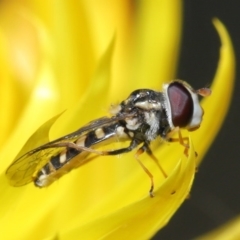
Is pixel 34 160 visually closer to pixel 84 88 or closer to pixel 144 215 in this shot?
pixel 144 215

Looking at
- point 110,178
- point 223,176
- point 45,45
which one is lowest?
point 223,176

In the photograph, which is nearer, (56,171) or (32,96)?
(56,171)

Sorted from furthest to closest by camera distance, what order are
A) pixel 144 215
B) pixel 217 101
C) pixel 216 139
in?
1. pixel 216 139
2. pixel 217 101
3. pixel 144 215

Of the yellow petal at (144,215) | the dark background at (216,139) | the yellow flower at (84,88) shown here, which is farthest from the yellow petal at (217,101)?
the dark background at (216,139)

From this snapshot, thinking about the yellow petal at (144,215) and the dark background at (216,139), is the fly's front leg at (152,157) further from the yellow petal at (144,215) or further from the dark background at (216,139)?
the dark background at (216,139)

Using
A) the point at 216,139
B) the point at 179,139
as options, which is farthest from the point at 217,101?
the point at 216,139

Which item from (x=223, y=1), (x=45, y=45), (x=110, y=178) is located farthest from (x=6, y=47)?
(x=223, y=1)

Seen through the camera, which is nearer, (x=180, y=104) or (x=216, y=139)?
(x=180, y=104)

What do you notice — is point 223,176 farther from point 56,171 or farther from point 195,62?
point 56,171
